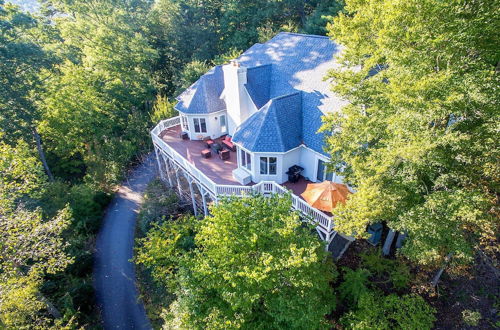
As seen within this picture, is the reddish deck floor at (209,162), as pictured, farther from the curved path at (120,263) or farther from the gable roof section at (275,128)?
the curved path at (120,263)

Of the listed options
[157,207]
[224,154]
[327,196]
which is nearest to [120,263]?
[157,207]

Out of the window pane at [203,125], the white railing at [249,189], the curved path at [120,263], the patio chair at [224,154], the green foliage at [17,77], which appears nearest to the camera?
the white railing at [249,189]

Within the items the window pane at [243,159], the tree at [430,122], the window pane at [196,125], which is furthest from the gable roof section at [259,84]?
the tree at [430,122]

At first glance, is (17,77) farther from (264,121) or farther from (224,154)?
(264,121)

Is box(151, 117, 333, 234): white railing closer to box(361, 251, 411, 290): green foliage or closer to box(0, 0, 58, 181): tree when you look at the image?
box(361, 251, 411, 290): green foliage

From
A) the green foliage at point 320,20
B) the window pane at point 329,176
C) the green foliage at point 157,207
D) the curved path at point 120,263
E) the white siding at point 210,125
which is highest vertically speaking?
the green foliage at point 320,20

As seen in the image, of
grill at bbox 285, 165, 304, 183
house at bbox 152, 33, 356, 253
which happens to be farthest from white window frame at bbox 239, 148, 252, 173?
grill at bbox 285, 165, 304, 183
